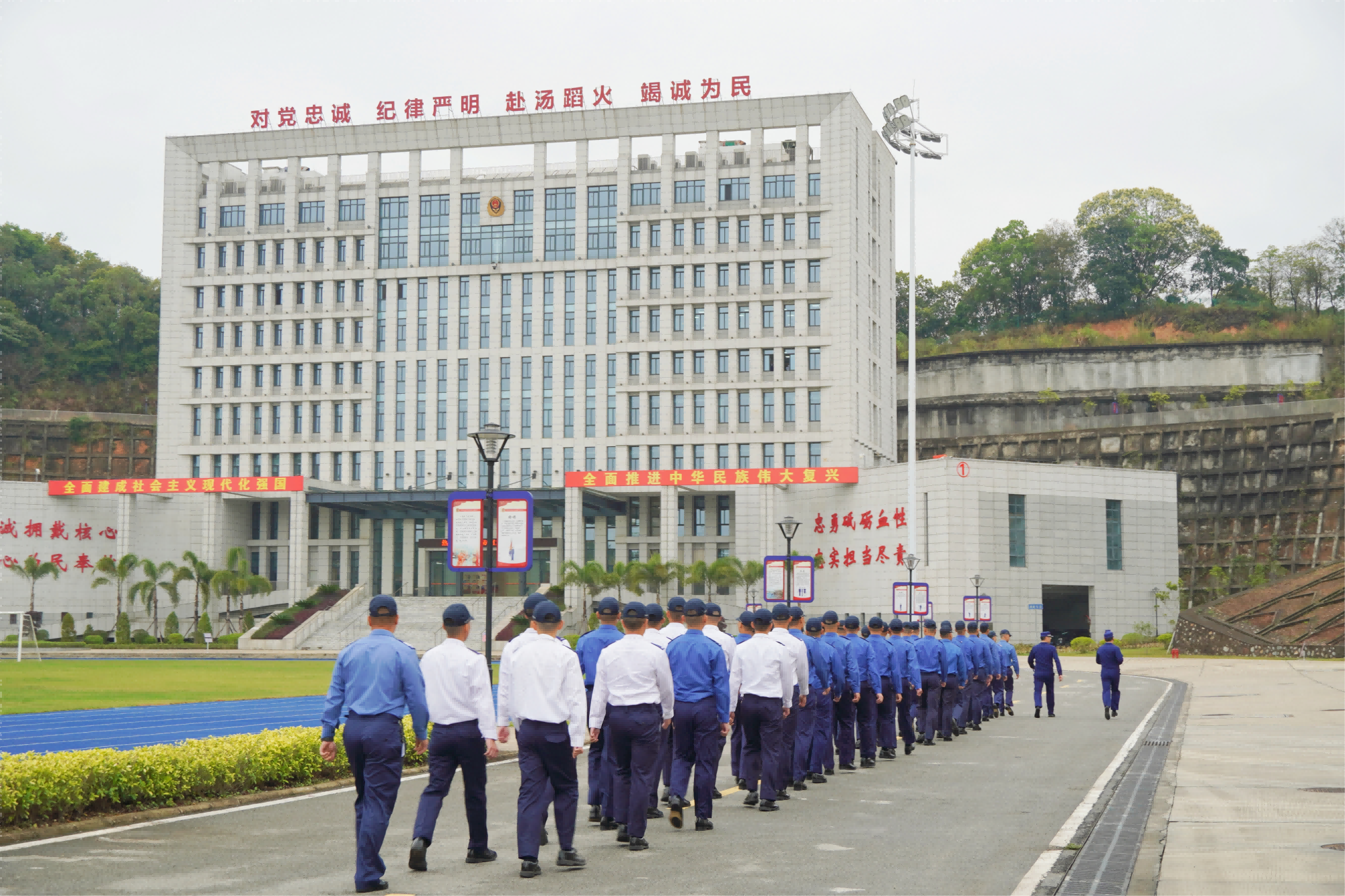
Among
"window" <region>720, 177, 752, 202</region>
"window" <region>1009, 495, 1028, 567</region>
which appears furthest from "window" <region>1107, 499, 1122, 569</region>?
"window" <region>720, 177, 752, 202</region>

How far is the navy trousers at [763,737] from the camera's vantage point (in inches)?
527

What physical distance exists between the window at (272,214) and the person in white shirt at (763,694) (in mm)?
74490

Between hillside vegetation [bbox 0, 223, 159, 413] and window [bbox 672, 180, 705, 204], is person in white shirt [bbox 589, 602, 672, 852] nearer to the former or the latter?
window [bbox 672, 180, 705, 204]

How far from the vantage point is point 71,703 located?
81.8 ft

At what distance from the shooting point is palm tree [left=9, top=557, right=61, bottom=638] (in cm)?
6894

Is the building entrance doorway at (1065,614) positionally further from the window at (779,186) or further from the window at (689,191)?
the window at (689,191)

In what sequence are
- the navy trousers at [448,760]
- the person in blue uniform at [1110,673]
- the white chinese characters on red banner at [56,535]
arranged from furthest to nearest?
the white chinese characters on red banner at [56,535]
the person in blue uniform at [1110,673]
the navy trousers at [448,760]

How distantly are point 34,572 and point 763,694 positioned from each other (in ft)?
210

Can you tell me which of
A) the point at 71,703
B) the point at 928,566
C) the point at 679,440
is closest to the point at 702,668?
the point at 71,703

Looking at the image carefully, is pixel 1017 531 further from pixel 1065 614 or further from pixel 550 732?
pixel 550 732

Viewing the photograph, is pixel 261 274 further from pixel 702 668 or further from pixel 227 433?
pixel 702 668

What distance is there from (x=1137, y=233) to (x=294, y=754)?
101 m

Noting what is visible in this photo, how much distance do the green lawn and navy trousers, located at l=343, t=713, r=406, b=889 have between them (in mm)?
15750

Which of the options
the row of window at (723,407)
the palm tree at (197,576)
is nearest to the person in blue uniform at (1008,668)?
the row of window at (723,407)
